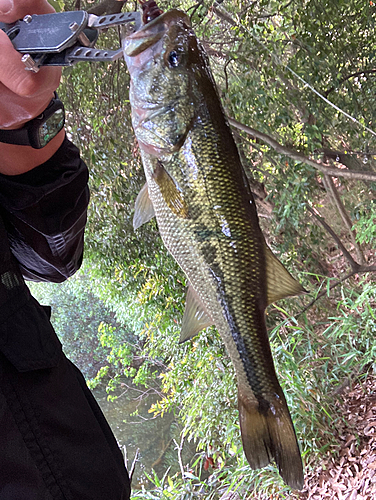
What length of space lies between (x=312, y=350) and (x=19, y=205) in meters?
1.90

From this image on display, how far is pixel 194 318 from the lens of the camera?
718 mm

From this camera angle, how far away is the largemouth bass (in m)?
0.67

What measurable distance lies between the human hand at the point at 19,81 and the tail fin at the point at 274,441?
1.95 feet

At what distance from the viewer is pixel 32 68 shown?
58 centimetres

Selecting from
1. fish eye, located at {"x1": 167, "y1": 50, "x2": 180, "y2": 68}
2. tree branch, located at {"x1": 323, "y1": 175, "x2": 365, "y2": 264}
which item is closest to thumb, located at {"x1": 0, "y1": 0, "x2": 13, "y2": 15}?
fish eye, located at {"x1": 167, "y1": 50, "x2": 180, "y2": 68}

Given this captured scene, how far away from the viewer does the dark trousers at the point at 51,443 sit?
717 millimetres

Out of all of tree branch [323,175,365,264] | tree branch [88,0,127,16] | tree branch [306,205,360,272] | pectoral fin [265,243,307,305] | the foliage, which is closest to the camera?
pectoral fin [265,243,307,305]

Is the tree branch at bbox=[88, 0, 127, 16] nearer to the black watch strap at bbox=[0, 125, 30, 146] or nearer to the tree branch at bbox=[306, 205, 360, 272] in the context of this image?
the black watch strap at bbox=[0, 125, 30, 146]

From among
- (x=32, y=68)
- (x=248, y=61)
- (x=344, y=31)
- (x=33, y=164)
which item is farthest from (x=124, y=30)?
(x=344, y=31)

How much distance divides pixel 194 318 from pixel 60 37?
0.47 metres

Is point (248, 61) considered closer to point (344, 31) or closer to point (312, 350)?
point (344, 31)

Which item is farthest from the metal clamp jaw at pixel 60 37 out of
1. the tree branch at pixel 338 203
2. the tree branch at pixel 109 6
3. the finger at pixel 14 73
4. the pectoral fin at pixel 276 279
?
the tree branch at pixel 338 203

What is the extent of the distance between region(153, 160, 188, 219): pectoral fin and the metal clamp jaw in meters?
0.19

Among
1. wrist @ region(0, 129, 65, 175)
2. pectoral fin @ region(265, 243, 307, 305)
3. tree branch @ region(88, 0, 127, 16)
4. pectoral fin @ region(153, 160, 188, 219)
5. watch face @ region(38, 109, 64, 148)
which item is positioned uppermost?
tree branch @ region(88, 0, 127, 16)
